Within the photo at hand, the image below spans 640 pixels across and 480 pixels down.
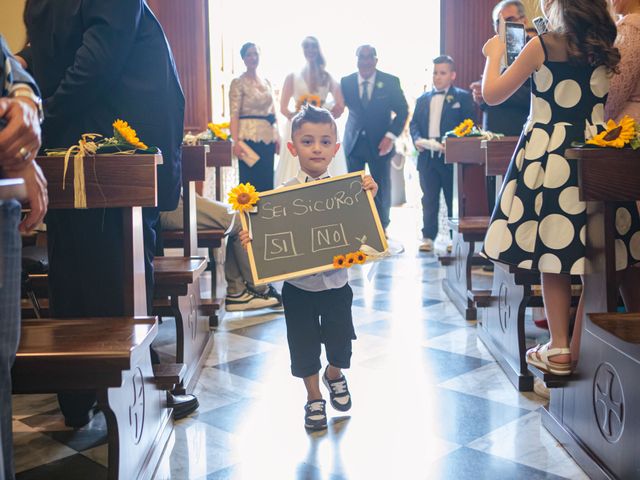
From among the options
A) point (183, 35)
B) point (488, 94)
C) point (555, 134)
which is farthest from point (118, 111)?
point (183, 35)

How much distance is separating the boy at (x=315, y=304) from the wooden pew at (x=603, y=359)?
0.73 metres

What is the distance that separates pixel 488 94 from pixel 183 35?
6.65 m

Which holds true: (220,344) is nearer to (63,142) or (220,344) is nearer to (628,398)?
(63,142)

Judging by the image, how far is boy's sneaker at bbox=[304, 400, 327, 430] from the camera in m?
2.66

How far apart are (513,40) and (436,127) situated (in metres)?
4.21

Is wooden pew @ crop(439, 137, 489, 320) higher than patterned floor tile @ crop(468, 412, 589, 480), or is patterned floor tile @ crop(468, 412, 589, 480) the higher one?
wooden pew @ crop(439, 137, 489, 320)

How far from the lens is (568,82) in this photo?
8.54 feet

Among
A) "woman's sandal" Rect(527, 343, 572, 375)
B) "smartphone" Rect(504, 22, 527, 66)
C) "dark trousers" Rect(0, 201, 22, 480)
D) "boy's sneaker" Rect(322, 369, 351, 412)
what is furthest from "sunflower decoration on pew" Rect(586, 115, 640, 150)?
"dark trousers" Rect(0, 201, 22, 480)

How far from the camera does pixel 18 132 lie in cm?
151

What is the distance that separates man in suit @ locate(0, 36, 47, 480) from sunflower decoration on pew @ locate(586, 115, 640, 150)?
1.61m

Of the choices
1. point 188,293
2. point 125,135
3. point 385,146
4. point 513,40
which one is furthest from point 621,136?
point 385,146

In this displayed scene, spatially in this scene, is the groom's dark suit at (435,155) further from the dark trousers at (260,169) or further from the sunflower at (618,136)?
the sunflower at (618,136)

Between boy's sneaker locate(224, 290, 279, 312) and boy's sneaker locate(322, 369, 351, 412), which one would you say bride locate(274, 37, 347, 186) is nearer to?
boy's sneaker locate(224, 290, 279, 312)

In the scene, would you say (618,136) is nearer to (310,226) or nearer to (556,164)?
(556,164)
